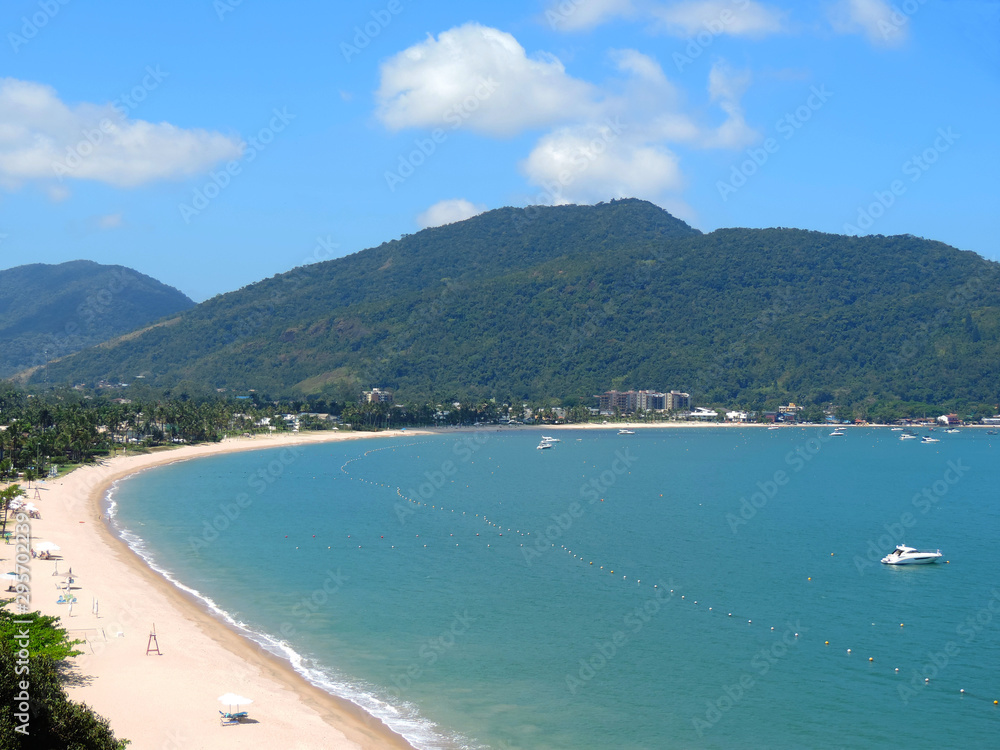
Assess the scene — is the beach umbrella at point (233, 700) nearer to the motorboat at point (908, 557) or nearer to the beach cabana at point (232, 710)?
the beach cabana at point (232, 710)

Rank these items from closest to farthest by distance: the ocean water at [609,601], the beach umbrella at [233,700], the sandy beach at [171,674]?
the sandy beach at [171,674], the beach umbrella at [233,700], the ocean water at [609,601]

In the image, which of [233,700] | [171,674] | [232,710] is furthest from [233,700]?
[171,674]

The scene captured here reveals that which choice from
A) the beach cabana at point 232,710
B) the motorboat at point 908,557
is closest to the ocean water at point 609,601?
the motorboat at point 908,557

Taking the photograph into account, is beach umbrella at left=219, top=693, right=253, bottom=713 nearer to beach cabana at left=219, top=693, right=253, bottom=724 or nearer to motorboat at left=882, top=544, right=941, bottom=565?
beach cabana at left=219, top=693, right=253, bottom=724

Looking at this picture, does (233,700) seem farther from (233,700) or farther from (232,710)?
(232,710)

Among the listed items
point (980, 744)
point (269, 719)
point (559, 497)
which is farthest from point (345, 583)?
point (559, 497)

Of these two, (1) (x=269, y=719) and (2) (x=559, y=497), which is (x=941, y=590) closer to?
(1) (x=269, y=719)

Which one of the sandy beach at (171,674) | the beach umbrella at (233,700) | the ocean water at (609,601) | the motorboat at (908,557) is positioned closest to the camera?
the sandy beach at (171,674)
